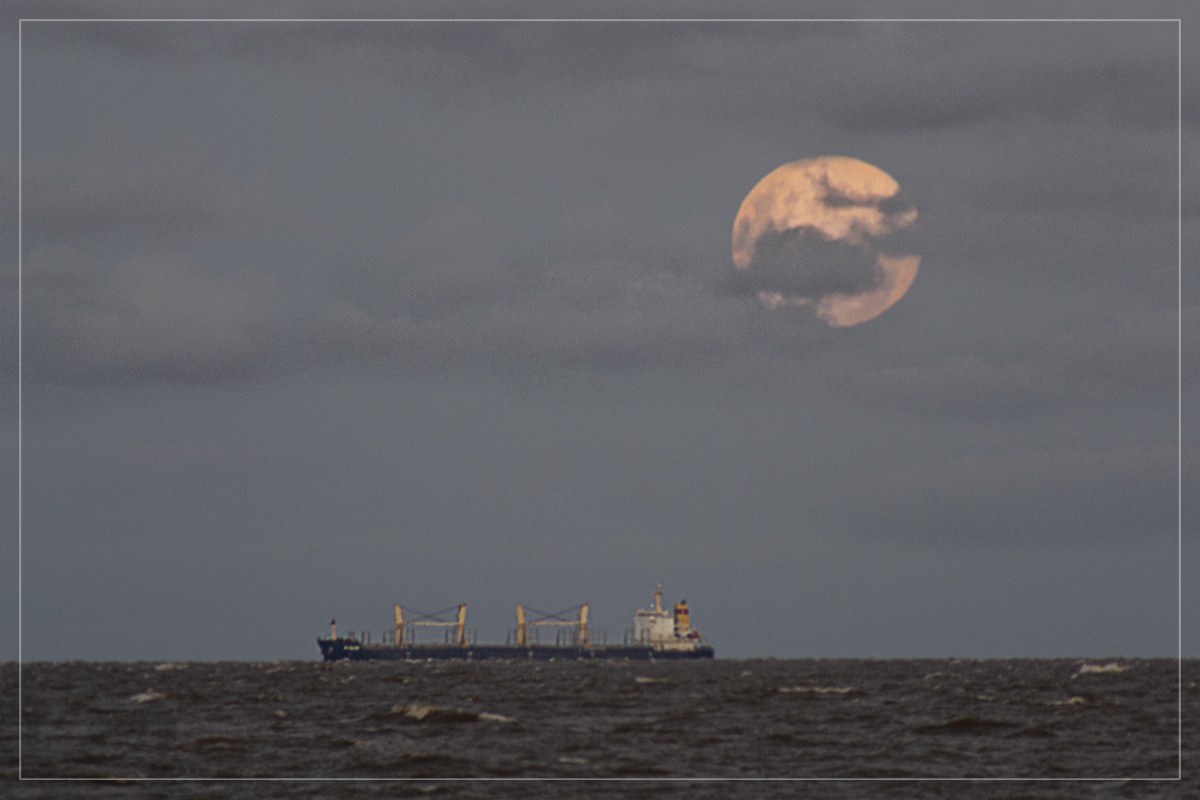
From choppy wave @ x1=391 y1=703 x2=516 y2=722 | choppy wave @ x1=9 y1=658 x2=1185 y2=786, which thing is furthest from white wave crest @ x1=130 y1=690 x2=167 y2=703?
choppy wave @ x1=391 y1=703 x2=516 y2=722

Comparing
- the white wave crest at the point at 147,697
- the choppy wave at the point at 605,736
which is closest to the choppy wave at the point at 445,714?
the choppy wave at the point at 605,736

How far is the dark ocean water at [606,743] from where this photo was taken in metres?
49.4

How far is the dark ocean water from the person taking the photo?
49.4 meters

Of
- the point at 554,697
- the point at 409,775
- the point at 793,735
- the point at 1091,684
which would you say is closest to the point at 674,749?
the point at 793,735

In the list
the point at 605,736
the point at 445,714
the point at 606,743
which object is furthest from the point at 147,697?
the point at 606,743

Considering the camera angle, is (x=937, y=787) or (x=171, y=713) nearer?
(x=937, y=787)

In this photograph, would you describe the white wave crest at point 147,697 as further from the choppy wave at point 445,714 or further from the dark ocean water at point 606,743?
the choppy wave at point 445,714

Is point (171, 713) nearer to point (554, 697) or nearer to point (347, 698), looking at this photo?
point (347, 698)

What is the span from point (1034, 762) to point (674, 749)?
1393cm

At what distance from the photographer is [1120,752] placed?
6141 cm

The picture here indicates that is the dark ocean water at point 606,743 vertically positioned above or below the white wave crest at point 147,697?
above

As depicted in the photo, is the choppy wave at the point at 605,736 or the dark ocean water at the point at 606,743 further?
the choppy wave at the point at 605,736

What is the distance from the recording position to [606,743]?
65.4 m

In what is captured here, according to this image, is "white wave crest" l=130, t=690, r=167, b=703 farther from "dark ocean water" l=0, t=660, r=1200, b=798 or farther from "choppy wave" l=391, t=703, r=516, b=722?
"choppy wave" l=391, t=703, r=516, b=722
